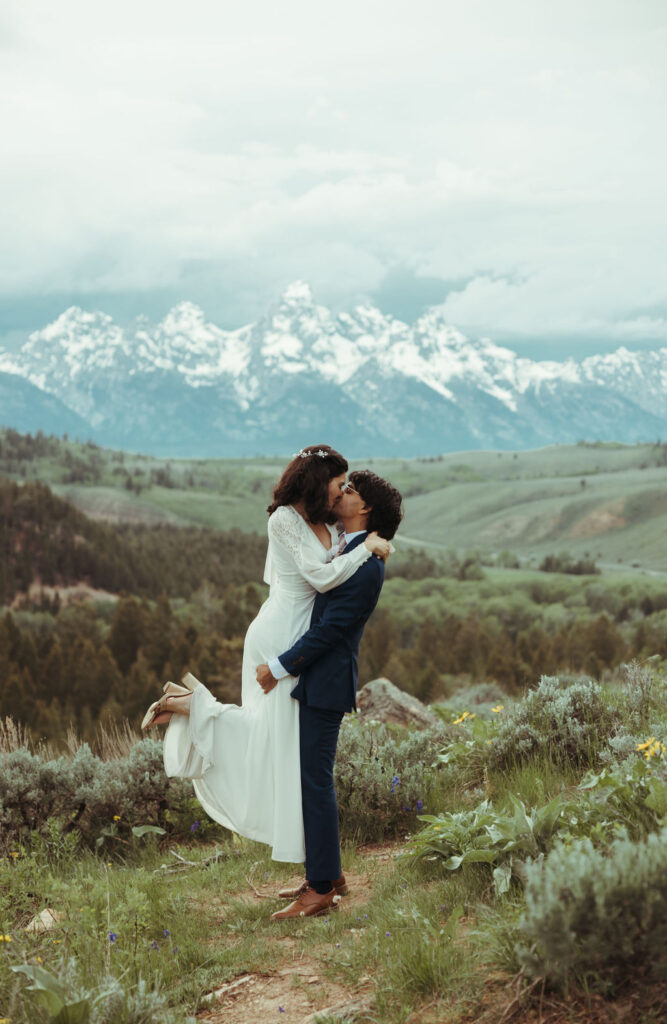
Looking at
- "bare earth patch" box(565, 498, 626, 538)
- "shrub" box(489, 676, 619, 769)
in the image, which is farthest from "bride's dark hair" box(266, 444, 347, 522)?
"bare earth patch" box(565, 498, 626, 538)

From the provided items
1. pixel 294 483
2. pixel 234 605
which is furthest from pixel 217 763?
pixel 234 605

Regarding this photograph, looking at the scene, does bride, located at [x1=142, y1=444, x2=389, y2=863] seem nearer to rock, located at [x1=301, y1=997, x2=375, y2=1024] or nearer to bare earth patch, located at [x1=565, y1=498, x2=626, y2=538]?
rock, located at [x1=301, y1=997, x2=375, y2=1024]

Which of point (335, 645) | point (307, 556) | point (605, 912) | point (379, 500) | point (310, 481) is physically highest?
point (310, 481)

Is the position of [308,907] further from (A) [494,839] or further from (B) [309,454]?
(B) [309,454]

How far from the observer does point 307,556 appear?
4391mm

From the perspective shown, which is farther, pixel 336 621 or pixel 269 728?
pixel 269 728

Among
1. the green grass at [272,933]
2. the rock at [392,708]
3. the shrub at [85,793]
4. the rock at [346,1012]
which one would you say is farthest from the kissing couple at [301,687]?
the rock at [392,708]

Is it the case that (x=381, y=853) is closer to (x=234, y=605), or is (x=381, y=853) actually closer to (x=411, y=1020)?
(x=411, y=1020)

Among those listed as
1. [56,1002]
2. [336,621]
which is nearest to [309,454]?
[336,621]

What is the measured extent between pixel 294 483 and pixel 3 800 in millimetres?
3632

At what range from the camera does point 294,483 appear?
14.5 feet

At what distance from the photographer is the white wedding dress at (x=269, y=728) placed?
175 inches

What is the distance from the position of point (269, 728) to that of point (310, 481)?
1325mm

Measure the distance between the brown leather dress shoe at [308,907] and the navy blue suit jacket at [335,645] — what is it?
3.20ft
